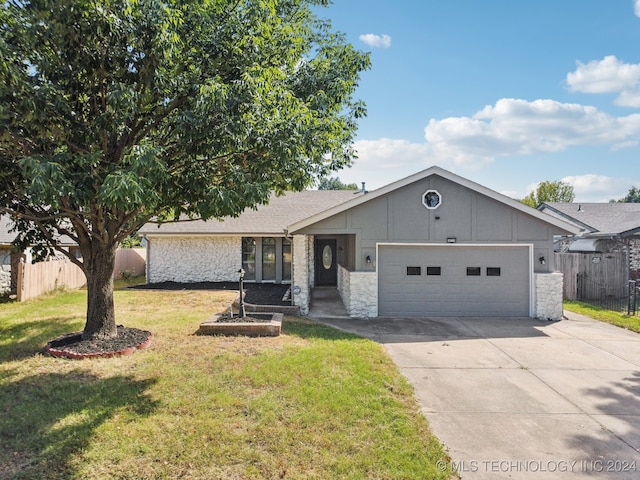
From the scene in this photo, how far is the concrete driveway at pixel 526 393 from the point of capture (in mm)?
3932

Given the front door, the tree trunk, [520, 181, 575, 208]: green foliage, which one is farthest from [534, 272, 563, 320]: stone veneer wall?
[520, 181, 575, 208]: green foliage

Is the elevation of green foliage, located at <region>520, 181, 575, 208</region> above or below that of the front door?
above

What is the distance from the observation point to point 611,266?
1408 cm

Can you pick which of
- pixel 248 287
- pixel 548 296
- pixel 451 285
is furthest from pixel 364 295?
pixel 248 287

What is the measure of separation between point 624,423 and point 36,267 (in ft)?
55.8

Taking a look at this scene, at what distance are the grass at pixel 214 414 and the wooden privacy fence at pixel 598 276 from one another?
37.2ft

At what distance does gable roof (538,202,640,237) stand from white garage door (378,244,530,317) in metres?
5.97

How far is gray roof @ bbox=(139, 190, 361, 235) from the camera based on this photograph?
16531 millimetres

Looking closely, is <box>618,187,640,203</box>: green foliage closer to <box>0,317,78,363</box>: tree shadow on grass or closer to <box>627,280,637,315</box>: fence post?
<box>627,280,637,315</box>: fence post

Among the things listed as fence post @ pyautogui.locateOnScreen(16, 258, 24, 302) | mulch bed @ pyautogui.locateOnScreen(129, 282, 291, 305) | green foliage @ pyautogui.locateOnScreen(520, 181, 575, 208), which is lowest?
mulch bed @ pyautogui.locateOnScreen(129, 282, 291, 305)

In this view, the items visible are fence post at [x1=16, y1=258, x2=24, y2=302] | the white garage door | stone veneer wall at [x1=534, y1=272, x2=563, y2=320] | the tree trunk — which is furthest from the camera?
fence post at [x1=16, y1=258, x2=24, y2=302]

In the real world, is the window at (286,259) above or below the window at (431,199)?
below

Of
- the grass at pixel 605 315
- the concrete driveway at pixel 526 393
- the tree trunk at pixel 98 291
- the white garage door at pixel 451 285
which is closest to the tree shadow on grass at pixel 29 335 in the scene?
the tree trunk at pixel 98 291

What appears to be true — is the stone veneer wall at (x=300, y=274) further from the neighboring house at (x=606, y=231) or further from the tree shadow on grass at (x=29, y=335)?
the neighboring house at (x=606, y=231)
